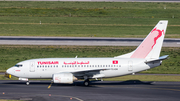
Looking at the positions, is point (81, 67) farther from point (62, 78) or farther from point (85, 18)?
point (85, 18)

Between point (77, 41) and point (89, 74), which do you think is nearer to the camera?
point (89, 74)

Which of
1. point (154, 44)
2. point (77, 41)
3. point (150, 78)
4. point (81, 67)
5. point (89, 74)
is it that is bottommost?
point (150, 78)

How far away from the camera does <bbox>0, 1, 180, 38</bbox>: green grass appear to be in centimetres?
7962

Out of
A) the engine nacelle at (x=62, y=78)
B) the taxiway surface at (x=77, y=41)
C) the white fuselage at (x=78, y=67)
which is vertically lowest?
the engine nacelle at (x=62, y=78)

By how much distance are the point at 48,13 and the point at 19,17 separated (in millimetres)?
10442

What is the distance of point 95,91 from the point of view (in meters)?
33.8

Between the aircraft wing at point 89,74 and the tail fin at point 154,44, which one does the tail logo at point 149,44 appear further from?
the aircraft wing at point 89,74

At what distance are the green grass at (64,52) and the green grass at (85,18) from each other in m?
15.6

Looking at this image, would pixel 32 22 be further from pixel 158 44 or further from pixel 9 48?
pixel 158 44

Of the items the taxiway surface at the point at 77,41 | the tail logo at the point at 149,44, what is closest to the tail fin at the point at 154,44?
the tail logo at the point at 149,44

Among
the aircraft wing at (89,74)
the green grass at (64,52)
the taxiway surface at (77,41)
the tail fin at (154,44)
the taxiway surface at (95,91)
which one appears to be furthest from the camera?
the taxiway surface at (77,41)

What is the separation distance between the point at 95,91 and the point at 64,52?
24.2 meters

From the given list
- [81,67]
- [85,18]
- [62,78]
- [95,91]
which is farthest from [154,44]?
[85,18]

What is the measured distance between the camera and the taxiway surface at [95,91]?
1193 inches
